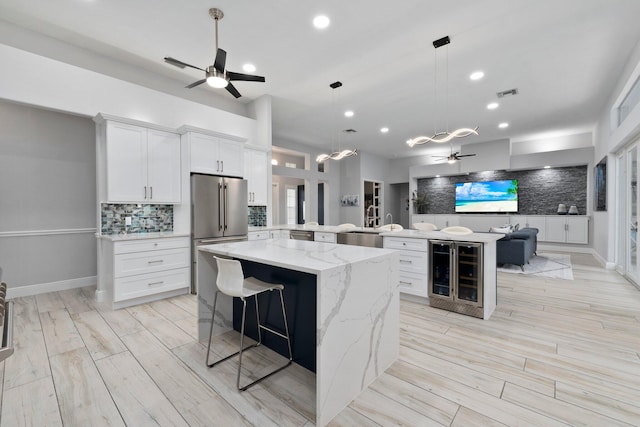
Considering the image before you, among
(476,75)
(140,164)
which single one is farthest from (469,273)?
(140,164)

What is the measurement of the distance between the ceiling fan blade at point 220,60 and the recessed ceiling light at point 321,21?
1.16m

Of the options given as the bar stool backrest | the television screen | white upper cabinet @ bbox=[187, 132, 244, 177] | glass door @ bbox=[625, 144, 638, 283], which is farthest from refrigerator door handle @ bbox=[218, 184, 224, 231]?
the television screen

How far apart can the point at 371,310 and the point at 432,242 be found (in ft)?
5.78

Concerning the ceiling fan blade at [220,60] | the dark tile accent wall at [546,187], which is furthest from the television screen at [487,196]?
the ceiling fan blade at [220,60]

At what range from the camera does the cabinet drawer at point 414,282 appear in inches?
136

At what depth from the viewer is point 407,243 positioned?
11.7 ft

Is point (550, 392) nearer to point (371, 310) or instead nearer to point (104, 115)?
point (371, 310)

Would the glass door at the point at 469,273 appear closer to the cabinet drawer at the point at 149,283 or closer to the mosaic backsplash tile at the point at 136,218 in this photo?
the cabinet drawer at the point at 149,283

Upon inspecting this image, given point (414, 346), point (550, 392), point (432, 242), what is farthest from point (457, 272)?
point (550, 392)

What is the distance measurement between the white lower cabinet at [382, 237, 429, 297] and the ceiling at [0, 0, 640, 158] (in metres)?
2.57

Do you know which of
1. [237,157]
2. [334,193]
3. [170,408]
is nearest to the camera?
[170,408]

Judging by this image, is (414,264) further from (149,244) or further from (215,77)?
(149,244)

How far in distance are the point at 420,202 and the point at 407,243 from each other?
7.14 m

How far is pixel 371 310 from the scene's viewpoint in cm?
195
